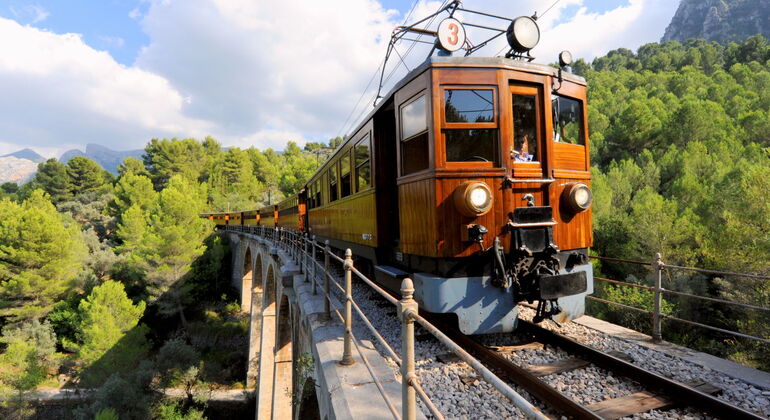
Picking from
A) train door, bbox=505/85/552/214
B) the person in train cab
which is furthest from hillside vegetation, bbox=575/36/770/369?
the person in train cab

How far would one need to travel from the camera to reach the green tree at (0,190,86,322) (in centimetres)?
2422

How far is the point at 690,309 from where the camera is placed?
1070 centimetres

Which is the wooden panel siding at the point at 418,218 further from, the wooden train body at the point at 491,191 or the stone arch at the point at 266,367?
the stone arch at the point at 266,367

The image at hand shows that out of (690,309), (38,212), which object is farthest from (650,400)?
(38,212)

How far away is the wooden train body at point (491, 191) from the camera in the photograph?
12.9 feet

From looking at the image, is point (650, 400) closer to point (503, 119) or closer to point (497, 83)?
point (503, 119)

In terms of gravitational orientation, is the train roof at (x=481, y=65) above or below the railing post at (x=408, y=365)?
above

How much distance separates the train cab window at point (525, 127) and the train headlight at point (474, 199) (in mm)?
747

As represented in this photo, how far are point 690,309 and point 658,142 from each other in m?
16.9

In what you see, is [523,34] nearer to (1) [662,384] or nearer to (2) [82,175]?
(1) [662,384]

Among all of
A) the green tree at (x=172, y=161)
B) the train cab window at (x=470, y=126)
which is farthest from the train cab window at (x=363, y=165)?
the green tree at (x=172, y=161)

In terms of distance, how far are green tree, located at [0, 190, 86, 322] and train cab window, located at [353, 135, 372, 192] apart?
98.0 ft

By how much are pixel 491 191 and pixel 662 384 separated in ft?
7.62

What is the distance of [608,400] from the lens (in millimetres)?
3033
